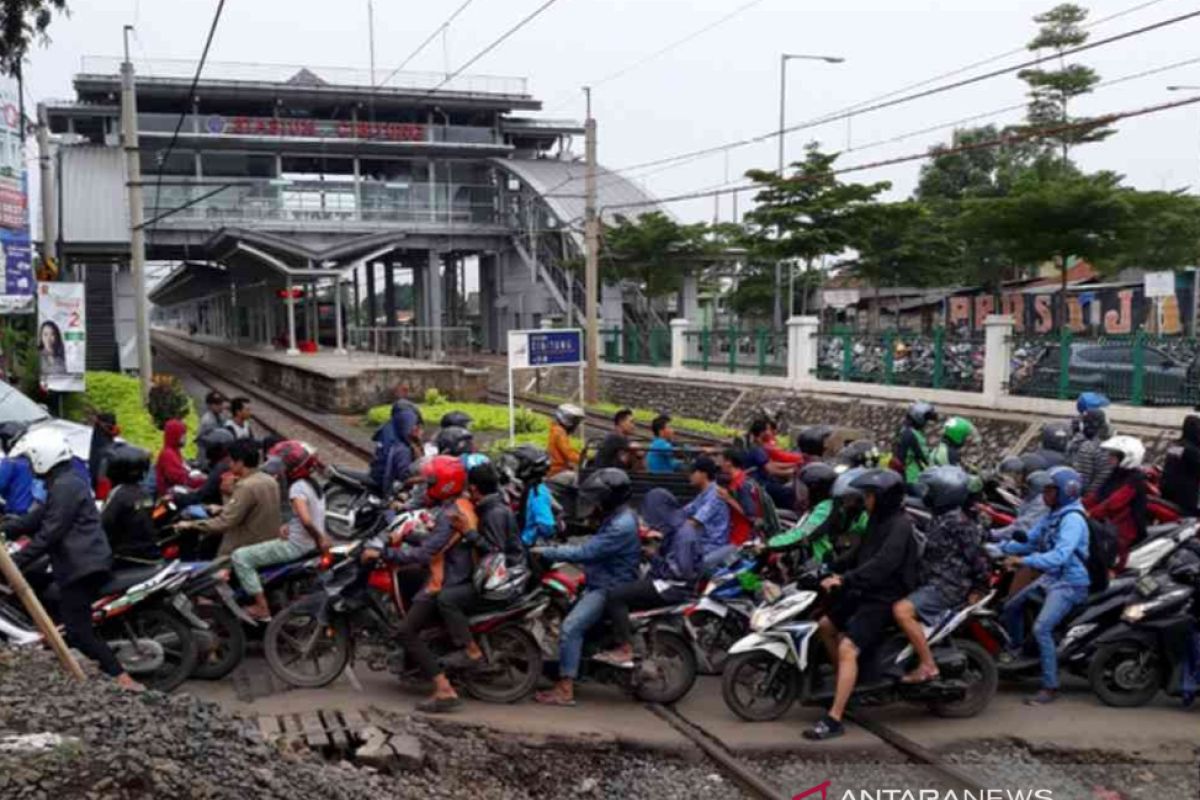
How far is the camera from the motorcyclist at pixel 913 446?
961 centimetres

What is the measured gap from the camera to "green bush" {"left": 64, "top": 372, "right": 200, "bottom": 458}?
16042 mm

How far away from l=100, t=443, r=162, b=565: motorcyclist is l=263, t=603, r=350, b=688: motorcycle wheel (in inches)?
37.5

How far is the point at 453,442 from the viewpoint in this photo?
842 centimetres

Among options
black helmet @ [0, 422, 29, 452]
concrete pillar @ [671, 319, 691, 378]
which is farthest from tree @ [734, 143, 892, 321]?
black helmet @ [0, 422, 29, 452]

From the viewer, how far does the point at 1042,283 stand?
37469 millimetres

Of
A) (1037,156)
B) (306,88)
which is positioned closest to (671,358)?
(1037,156)

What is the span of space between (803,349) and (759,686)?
18418 millimetres

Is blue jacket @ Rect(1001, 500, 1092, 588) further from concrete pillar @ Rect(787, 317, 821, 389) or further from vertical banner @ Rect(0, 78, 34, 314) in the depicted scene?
vertical banner @ Rect(0, 78, 34, 314)

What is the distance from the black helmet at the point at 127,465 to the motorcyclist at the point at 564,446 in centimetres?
401

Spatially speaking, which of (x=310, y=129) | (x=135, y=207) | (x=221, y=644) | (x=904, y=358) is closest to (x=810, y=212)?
(x=904, y=358)

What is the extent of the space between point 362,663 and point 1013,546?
15.4ft

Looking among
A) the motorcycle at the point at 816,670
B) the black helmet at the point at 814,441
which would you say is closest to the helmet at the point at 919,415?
the black helmet at the point at 814,441

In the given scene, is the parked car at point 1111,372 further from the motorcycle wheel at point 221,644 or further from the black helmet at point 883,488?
the motorcycle wheel at point 221,644

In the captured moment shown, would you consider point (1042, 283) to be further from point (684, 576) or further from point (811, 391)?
point (684, 576)
